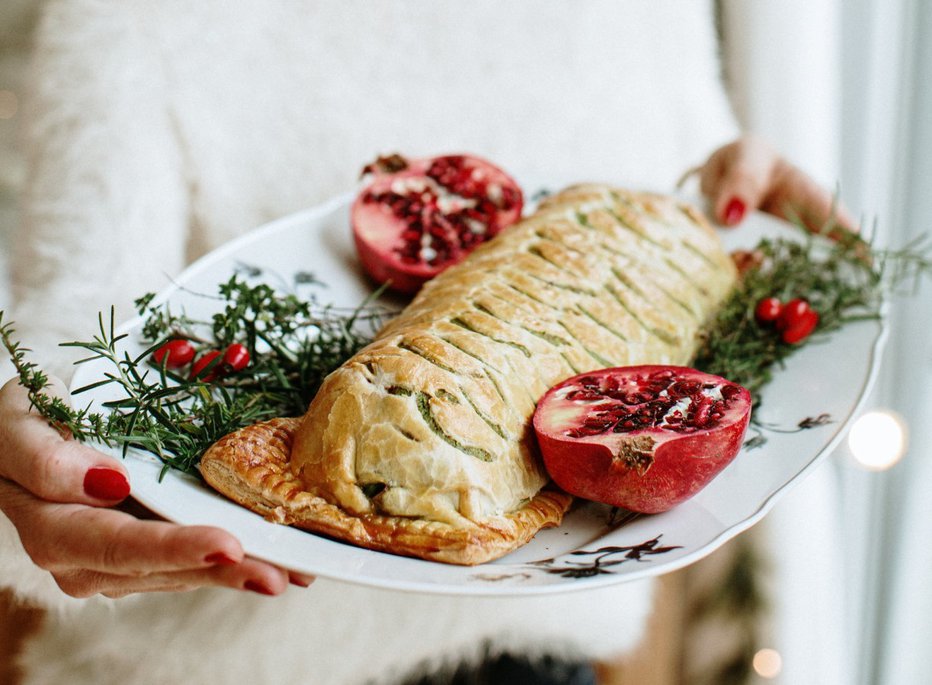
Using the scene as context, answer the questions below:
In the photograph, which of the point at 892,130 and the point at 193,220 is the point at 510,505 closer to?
the point at 193,220

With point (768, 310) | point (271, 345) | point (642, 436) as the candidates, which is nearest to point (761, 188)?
point (768, 310)

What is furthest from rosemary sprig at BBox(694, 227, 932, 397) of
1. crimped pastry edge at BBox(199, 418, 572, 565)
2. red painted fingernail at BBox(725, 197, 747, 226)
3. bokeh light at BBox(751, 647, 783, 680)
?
bokeh light at BBox(751, 647, 783, 680)

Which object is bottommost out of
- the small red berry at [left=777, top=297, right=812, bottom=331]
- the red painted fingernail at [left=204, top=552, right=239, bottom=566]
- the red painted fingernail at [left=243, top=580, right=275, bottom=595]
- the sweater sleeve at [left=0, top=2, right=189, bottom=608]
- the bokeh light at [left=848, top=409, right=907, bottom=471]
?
the bokeh light at [left=848, top=409, right=907, bottom=471]

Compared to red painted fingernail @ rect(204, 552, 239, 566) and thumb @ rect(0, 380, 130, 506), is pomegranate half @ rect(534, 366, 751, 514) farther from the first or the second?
thumb @ rect(0, 380, 130, 506)

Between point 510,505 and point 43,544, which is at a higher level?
point 43,544

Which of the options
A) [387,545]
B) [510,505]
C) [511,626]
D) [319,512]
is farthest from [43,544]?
[511,626]
